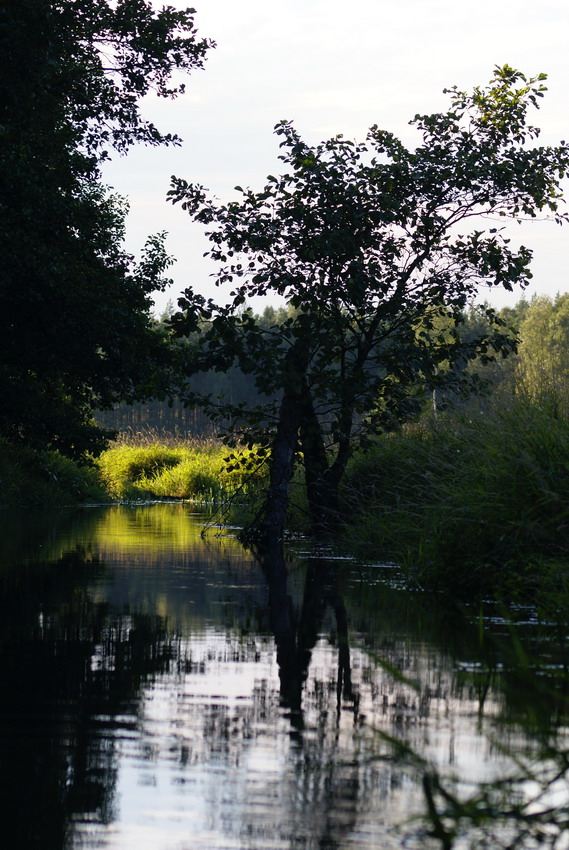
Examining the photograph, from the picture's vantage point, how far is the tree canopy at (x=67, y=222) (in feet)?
66.0

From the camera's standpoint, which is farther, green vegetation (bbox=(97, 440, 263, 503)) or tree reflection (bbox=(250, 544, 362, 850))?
green vegetation (bbox=(97, 440, 263, 503))

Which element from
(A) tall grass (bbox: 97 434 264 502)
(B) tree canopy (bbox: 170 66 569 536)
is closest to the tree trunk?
(B) tree canopy (bbox: 170 66 569 536)

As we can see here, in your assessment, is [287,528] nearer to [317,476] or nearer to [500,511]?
[317,476]

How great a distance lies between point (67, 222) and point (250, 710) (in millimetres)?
17432

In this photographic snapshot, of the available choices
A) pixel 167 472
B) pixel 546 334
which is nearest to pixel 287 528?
pixel 167 472

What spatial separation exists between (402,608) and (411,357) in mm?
7299

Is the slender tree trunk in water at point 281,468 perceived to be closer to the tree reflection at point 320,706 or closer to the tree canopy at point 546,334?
the tree reflection at point 320,706

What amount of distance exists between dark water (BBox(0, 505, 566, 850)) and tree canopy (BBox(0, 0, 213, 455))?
9.85 m

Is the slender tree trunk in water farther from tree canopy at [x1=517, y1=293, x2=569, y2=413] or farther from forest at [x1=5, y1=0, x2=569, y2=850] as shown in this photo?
tree canopy at [x1=517, y1=293, x2=569, y2=413]

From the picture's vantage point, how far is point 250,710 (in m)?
5.65

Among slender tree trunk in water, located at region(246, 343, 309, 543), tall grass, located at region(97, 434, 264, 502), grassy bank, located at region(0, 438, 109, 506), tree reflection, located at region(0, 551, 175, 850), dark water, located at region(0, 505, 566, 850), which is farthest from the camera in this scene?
tall grass, located at region(97, 434, 264, 502)

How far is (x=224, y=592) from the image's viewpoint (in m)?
10.7

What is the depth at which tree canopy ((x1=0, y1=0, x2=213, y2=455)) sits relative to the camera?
66.0ft

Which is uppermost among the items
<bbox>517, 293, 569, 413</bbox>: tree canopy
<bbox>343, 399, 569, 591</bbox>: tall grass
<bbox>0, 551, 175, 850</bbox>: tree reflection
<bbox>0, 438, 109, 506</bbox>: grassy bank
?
<bbox>517, 293, 569, 413</bbox>: tree canopy
